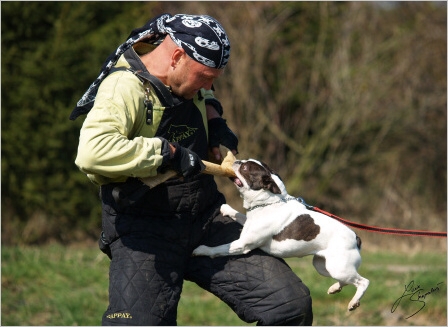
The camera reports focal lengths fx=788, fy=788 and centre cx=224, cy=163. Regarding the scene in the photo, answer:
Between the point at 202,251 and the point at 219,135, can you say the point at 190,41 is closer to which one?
the point at 219,135

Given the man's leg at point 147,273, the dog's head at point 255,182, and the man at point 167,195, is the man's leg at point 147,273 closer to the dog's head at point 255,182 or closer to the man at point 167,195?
the man at point 167,195

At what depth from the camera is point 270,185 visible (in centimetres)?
429

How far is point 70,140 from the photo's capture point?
1138 cm

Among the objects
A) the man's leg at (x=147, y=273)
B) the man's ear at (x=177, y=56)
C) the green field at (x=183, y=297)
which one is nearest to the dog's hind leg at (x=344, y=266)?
the man's leg at (x=147, y=273)

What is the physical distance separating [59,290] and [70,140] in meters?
4.42

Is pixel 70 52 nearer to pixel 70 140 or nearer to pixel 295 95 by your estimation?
pixel 70 140

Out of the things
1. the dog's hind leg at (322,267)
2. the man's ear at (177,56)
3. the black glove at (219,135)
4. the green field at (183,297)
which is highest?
the man's ear at (177,56)

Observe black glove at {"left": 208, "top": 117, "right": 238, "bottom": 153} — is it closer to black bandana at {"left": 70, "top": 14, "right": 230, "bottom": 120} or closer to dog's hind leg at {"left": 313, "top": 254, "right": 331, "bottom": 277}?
black bandana at {"left": 70, "top": 14, "right": 230, "bottom": 120}

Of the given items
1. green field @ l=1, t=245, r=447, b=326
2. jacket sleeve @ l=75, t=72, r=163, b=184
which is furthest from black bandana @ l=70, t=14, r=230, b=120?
green field @ l=1, t=245, r=447, b=326

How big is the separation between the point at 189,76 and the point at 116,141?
58cm

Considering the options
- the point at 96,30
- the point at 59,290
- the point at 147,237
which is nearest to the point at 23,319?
the point at 59,290

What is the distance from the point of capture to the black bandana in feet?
12.6

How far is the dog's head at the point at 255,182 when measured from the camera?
4277 mm

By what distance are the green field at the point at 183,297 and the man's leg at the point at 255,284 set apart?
2.53 meters
